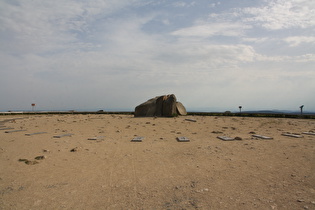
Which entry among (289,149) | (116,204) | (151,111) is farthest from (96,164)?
(151,111)

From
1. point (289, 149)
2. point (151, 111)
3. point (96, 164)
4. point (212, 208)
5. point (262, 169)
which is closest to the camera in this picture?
point (212, 208)

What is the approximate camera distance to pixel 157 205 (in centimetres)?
295

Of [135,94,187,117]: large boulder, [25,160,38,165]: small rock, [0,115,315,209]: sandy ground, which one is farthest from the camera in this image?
[135,94,187,117]: large boulder

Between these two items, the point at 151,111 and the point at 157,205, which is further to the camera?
the point at 151,111

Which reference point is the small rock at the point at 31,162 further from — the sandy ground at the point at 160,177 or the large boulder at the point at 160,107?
the large boulder at the point at 160,107

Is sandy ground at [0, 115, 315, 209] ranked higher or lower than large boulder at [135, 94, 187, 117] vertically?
lower

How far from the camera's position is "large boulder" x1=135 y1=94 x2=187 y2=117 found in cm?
1778

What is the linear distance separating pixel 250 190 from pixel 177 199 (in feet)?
4.26

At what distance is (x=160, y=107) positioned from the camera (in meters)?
18.4

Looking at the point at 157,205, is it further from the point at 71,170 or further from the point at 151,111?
the point at 151,111

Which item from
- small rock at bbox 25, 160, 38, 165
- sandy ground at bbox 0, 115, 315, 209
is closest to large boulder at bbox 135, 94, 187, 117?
sandy ground at bbox 0, 115, 315, 209

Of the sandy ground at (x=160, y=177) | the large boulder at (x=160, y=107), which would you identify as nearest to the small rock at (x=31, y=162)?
the sandy ground at (x=160, y=177)

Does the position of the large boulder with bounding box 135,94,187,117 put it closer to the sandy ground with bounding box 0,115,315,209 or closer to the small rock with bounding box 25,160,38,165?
the sandy ground with bounding box 0,115,315,209

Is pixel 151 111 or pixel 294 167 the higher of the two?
pixel 151 111
